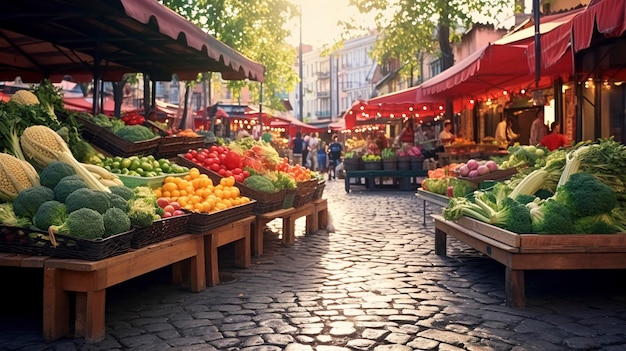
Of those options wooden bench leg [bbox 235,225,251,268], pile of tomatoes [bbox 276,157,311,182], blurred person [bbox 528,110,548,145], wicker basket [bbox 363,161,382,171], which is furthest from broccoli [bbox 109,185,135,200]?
wicker basket [bbox 363,161,382,171]

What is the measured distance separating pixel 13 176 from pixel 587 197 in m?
5.02

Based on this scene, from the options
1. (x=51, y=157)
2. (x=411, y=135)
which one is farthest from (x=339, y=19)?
(x=51, y=157)

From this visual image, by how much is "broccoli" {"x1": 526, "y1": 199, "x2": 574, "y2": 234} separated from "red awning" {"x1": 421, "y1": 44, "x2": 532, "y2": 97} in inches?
246

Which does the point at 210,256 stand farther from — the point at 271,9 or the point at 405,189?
the point at 271,9

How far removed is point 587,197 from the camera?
19.3ft

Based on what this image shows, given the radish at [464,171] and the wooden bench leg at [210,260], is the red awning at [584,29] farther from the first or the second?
the wooden bench leg at [210,260]

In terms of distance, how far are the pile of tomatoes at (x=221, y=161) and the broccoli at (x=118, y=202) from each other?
3237mm

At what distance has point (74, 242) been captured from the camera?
4723mm

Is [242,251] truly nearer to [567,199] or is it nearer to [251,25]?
[567,199]

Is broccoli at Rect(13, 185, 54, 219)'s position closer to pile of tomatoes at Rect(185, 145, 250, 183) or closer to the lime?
the lime

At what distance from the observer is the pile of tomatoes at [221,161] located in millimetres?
8894

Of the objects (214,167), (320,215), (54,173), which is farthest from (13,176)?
(320,215)

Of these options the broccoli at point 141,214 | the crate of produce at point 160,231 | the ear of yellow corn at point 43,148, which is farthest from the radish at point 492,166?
the ear of yellow corn at point 43,148

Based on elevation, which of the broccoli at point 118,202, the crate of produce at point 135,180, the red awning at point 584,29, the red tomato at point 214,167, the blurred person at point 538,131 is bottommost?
the broccoli at point 118,202
